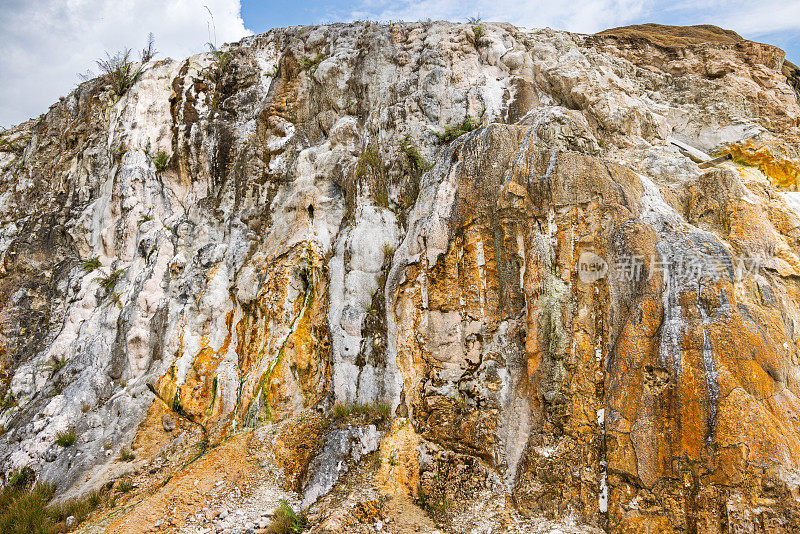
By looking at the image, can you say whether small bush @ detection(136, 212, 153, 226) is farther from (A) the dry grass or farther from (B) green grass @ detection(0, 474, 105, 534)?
(A) the dry grass

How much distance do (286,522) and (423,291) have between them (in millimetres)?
3995

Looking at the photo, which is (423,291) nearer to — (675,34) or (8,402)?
(8,402)

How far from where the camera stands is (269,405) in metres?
8.20

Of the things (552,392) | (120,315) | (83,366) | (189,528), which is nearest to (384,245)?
(552,392)

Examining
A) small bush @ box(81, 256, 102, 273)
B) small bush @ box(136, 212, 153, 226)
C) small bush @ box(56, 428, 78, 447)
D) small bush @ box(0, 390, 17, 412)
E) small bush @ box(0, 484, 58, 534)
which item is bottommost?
small bush @ box(0, 484, 58, 534)

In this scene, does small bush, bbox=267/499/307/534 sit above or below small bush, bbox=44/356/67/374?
below

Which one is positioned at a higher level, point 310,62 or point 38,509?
point 310,62

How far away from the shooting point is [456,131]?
10031 mm

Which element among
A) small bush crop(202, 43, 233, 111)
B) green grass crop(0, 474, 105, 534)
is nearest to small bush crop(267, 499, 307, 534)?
green grass crop(0, 474, 105, 534)

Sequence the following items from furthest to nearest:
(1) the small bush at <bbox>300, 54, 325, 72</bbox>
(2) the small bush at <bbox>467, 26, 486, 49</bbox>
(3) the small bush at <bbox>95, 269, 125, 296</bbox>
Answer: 1. (1) the small bush at <bbox>300, 54, 325, 72</bbox>
2. (2) the small bush at <bbox>467, 26, 486, 49</bbox>
3. (3) the small bush at <bbox>95, 269, 125, 296</bbox>

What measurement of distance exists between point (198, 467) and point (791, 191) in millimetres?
11854

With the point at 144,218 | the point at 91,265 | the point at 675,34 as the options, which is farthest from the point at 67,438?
the point at 675,34

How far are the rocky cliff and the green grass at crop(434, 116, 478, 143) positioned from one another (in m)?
0.07

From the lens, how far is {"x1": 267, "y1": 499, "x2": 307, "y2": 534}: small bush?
6.40 metres
